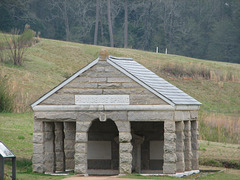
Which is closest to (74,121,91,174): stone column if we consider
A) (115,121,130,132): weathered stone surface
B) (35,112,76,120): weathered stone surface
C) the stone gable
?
(35,112,76,120): weathered stone surface

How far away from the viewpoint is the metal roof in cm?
1614

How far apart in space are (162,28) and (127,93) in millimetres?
58359

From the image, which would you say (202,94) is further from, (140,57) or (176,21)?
(176,21)

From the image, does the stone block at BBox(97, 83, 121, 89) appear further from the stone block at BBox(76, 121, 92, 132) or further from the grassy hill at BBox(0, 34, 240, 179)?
the grassy hill at BBox(0, 34, 240, 179)

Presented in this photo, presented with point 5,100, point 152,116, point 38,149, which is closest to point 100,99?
point 152,116

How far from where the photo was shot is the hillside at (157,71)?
4031 centimetres

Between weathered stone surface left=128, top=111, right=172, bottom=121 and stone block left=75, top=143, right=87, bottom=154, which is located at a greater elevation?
weathered stone surface left=128, top=111, right=172, bottom=121

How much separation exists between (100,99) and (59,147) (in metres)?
2.96

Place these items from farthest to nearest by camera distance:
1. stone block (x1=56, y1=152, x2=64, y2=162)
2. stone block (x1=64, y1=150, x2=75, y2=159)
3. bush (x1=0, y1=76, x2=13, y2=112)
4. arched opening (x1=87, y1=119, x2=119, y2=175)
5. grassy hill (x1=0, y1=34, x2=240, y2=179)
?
bush (x1=0, y1=76, x2=13, y2=112), grassy hill (x1=0, y1=34, x2=240, y2=179), arched opening (x1=87, y1=119, x2=119, y2=175), stone block (x1=56, y1=152, x2=64, y2=162), stone block (x1=64, y1=150, x2=75, y2=159)

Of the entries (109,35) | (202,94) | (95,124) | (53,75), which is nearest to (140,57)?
(202,94)

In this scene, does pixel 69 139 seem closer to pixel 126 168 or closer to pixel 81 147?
pixel 81 147

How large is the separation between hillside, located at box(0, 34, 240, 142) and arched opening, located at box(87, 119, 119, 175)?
16269 millimetres

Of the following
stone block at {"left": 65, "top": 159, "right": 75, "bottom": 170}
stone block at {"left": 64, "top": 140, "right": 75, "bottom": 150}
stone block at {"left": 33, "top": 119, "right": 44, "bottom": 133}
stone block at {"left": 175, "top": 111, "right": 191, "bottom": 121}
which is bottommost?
stone block at {"left": 65, "top": 159, "right": 75, "bottom": 170}

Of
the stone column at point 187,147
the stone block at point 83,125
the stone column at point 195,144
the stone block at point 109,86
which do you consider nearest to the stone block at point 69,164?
the stone block at point 83,125
